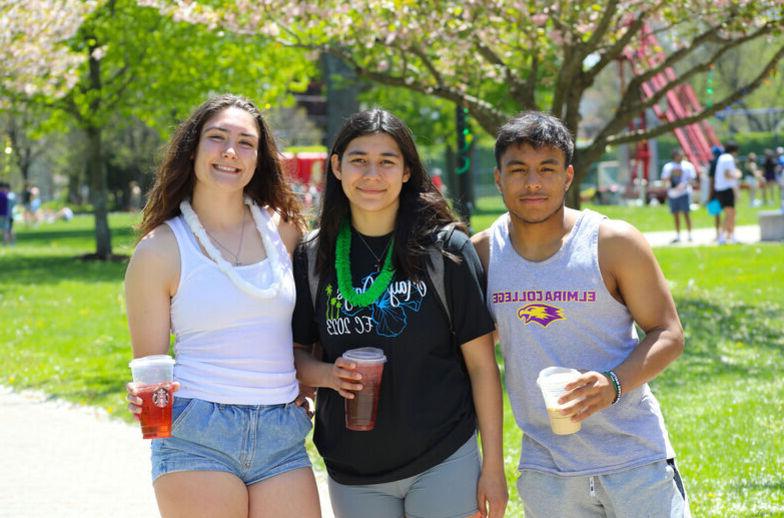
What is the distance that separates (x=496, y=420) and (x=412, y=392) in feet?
0.99

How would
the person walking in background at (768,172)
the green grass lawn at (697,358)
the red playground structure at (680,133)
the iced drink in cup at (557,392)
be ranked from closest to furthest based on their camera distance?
1. the iced drink in cup at (557,392)
2. the green grass lawn at (697,358)
3. the person walking in background at (768,172)
4. the red playground structure at (680,133)

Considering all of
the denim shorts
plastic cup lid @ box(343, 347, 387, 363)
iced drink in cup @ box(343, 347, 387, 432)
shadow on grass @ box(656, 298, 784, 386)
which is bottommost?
shadow on grass @ box(656, 298, 784, 386)

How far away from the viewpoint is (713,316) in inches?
450

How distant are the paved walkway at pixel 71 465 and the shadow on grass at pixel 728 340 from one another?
4.12 m

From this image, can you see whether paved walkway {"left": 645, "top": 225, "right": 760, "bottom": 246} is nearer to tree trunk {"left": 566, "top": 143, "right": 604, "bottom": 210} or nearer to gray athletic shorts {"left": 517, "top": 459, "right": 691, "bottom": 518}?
tree trunk {"left": 566, "top": 143, "right": 604, "bottom": 210}

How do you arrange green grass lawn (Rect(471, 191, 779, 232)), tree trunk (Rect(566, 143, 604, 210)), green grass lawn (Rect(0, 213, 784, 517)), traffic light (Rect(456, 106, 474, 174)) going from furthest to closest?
green grass lawn (Rect(471, 191, 779, 232)), traffic light (Rect(456, 106, 474, 174)), tree trunk (Rect(566, 143, 604, 210)), green grass lawn (Rect(0, 213, 784, 517))

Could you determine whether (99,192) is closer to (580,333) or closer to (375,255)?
(375,255)

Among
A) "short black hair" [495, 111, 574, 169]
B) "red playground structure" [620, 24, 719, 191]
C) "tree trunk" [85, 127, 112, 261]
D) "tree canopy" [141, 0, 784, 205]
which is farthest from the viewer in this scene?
"red playground structure" [620, 24, 719, 191]

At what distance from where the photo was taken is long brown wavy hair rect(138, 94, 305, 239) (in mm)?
3652

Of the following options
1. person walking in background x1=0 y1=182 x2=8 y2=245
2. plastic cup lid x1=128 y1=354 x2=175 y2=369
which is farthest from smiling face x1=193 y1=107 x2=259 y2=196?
person walking in background x1=0 y1=182 x2=8 y2=245

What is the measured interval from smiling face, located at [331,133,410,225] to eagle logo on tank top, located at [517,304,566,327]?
0.60 m

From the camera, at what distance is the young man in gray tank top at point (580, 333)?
3205 mm

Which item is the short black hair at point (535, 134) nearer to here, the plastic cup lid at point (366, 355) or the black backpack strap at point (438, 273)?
the black backpack strap at point (438, 273)

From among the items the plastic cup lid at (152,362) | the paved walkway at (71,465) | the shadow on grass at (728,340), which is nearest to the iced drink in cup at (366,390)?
the plastic cup lid at (152,362)
